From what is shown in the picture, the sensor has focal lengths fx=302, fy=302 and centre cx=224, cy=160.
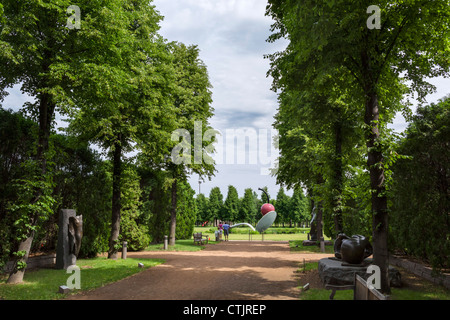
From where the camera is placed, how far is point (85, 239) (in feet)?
53.6

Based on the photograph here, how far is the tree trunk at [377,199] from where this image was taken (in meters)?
8.82

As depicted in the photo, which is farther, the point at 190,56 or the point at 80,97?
the point at 190,56

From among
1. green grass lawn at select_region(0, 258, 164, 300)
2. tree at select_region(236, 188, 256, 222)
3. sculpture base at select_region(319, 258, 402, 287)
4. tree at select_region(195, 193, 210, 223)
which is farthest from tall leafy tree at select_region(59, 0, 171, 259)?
tree at select_region(195, 193, 210, 223)

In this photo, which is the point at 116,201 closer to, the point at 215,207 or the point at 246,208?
the point at 246,208

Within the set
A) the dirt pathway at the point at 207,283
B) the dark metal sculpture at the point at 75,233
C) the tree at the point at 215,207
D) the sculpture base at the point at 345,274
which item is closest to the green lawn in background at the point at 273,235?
the tree at the point at 215,207

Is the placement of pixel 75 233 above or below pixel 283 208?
above

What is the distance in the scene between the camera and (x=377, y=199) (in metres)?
9.24

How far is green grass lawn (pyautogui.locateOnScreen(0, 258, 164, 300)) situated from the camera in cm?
870

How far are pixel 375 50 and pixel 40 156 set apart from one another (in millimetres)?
12227

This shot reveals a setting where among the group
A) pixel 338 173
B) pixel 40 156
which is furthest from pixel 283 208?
pixel 40 156
